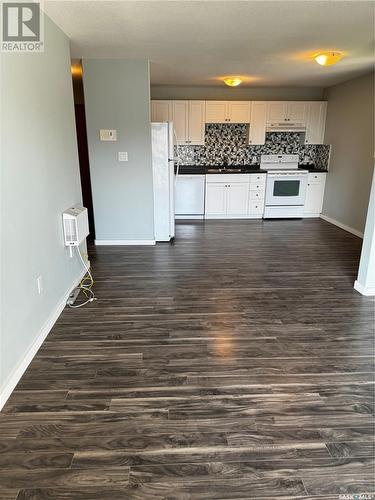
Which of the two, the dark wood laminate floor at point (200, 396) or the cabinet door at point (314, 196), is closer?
the dark wood laminate floor at point (200, 396)

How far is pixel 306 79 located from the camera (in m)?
5.52

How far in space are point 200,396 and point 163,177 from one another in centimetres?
337

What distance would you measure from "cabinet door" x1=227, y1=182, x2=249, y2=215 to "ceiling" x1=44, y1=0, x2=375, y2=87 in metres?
2.07

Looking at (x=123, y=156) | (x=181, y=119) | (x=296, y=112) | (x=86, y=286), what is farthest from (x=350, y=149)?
(x=86, y=286)

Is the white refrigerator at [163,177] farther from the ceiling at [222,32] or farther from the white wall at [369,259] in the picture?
the white wall at [369,259]

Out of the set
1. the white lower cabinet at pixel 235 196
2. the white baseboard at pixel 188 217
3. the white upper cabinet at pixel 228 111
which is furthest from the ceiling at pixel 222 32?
the white baseboard at pixel 188 217

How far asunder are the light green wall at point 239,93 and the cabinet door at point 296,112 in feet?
0.98

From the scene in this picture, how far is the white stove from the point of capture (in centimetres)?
631

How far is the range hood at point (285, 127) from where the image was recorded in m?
6.45

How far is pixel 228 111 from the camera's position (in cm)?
634

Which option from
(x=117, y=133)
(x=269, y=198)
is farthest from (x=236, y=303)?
(x=269, y=198)

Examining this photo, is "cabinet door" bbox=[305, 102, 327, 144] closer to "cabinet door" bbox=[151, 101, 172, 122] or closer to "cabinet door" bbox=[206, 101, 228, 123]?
"cabinet door" bbox=[206, 101, 228, 123]

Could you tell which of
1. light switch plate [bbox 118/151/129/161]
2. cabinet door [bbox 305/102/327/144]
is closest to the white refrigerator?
light switch plate [bbox 118/151/129/161]

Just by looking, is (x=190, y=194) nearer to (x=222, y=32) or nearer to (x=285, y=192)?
(x=285, y=192)
